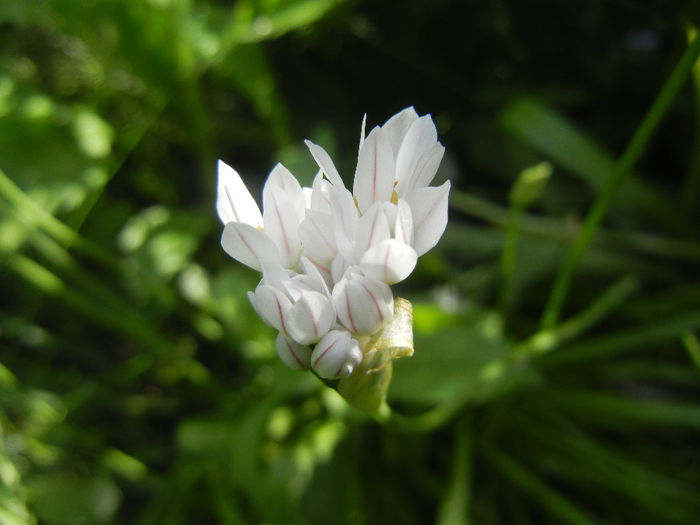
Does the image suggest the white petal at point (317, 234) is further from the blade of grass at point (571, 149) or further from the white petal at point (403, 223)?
the blade of grass at point (571, 149)

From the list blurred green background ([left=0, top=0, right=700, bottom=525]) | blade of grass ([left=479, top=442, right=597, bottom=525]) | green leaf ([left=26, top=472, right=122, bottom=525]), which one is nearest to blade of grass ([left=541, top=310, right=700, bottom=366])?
blurred green background ([left=0, top=0, right=700, bottom=525])

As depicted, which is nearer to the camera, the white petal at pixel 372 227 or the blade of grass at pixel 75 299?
the white petal at pixel 372 227

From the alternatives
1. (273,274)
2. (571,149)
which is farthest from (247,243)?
(571,149)

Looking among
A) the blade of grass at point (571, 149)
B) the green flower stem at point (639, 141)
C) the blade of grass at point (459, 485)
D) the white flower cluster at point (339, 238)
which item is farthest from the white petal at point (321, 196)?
the blade of grass at point (571, 149)

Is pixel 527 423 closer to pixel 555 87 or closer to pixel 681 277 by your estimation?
pixel 681 277

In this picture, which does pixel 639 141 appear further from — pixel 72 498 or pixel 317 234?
pixel 72 498

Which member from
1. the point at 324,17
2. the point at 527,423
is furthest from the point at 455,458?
the point at 324,17

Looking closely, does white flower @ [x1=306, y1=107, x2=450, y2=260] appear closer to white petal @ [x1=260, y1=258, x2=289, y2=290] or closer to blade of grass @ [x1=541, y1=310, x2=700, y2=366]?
white petal @ [x1=260, y1=258, x2=289, y2=290]
